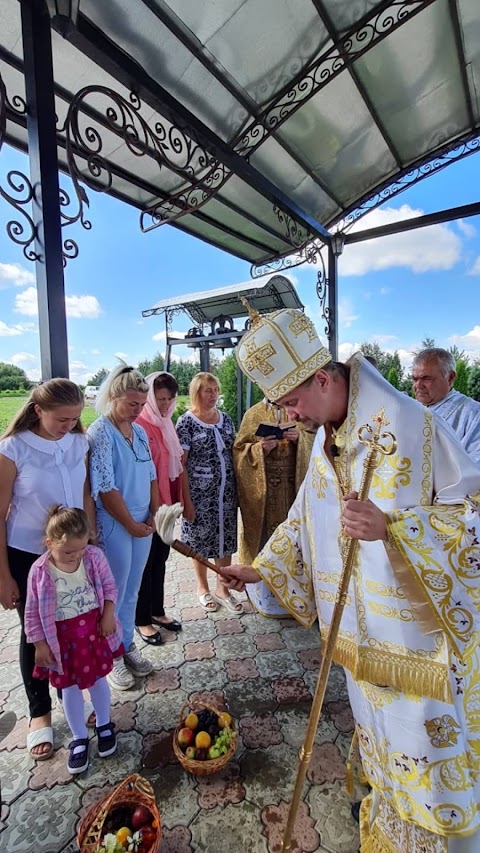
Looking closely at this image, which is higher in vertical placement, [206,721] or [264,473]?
[264,473]

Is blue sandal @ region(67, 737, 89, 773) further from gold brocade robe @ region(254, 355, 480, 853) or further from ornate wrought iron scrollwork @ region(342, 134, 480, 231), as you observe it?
ornate wrought iron scrollwork @ region(342, 134, 480, 231)

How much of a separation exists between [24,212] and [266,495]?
254 cm

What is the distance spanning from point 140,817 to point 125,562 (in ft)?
4.11

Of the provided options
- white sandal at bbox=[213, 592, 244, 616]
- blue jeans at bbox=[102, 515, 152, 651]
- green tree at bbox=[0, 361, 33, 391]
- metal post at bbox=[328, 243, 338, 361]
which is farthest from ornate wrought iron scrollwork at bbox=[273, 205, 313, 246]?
white sandal at bbox=[213, 592, 244, 616]

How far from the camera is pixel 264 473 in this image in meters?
3.42

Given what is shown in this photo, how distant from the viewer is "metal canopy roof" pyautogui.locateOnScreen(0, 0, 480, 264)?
2127mm

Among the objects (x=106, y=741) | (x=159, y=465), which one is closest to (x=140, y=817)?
(x=106, y=741)

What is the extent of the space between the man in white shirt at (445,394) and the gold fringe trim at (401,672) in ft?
6.17

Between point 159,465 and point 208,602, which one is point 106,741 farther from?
point 159,465

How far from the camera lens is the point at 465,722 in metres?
1.31

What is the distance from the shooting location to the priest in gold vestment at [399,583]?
1.25 metres

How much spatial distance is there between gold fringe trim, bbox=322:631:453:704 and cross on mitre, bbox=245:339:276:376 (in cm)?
104

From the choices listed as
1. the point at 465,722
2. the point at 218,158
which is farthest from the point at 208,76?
the point at 465,722

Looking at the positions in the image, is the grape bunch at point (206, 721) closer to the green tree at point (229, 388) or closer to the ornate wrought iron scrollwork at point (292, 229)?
the ornate wrought iron scrollwork at point (292, 229)
